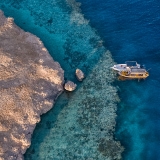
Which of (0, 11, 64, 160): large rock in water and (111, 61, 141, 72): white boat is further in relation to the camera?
(111, 61, 141, 72): white boat

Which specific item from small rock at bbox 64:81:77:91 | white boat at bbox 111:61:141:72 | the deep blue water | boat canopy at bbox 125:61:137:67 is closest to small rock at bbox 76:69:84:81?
small rock at bbox 64:81:77:91

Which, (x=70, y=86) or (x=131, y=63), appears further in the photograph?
(x=131, y=63)

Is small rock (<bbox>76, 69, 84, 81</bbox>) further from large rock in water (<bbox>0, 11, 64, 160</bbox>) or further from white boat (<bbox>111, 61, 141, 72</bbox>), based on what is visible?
white boat (<bbox>111, 61, 141, 72</bbox>)

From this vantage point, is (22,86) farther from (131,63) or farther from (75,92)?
(131,63)

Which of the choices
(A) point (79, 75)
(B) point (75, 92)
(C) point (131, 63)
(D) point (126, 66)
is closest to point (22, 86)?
(B) point (75, 92)

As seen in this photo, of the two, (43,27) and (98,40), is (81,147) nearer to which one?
(98,40)

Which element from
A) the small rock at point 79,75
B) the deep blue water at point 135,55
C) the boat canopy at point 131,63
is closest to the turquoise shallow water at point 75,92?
the small rock at point 79,75

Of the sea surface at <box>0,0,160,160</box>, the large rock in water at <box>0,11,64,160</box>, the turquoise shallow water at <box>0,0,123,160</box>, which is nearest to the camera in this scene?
the large rock in water at <box>0,11,64,160</box>
